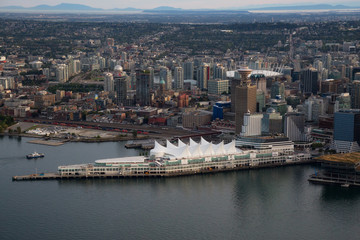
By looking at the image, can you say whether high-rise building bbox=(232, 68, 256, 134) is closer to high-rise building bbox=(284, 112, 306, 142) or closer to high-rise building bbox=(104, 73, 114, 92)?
high-rise building bbox=(284, 112, 306, 142)

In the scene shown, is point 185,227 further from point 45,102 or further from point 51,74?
point 51,74

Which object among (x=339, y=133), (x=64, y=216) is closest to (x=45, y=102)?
(x=339, y=133)

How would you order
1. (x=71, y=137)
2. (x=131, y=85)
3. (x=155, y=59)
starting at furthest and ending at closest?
1. (x=155, y=59)
2. (x=131, y=85)
3. (x=71, y=137)

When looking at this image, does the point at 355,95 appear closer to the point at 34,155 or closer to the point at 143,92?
the point at 143,92

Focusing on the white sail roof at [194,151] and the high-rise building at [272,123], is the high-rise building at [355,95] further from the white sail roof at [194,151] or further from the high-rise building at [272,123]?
the white sail roof at [194,151]

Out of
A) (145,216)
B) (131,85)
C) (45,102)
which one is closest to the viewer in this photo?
(145,216)

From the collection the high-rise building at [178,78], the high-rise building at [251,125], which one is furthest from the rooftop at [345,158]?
the high-rise building at [178,78]
